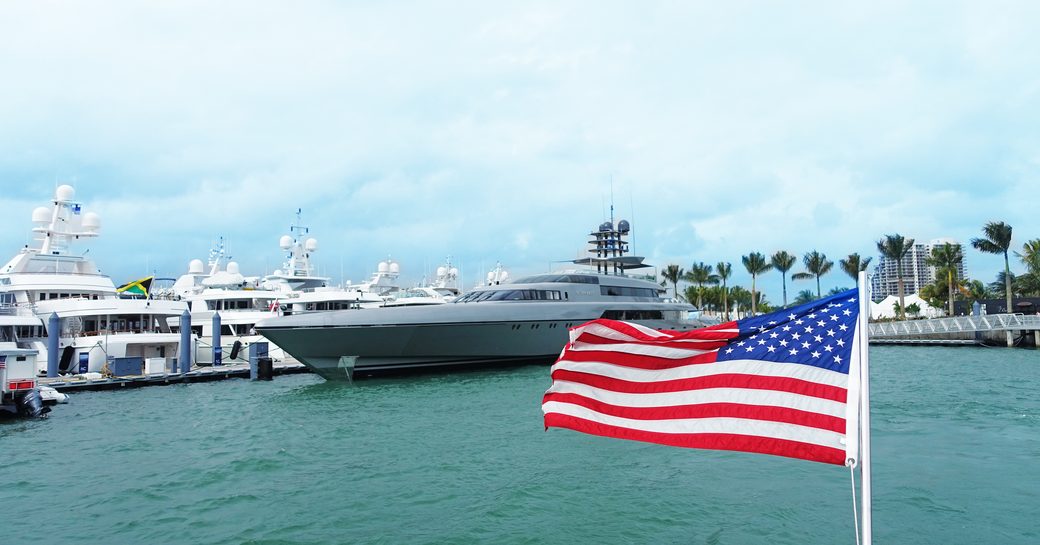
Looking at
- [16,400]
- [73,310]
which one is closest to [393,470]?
[16,400]

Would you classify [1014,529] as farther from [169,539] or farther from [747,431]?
[169,539]

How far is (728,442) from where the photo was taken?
4805mm

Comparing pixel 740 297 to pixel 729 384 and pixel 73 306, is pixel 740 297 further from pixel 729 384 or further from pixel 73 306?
pixel 729 384

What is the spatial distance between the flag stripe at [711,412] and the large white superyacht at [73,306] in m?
34.1

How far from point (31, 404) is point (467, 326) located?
55.9ft

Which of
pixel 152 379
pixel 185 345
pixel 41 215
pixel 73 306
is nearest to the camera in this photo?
pixel 152 379

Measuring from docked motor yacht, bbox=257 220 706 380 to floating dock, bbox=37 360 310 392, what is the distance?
6.45 metres

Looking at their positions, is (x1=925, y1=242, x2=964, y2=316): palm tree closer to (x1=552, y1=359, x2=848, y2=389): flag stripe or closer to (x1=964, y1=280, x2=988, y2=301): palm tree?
(x1=964, y1=280, x2=988, y2=301): palm tree

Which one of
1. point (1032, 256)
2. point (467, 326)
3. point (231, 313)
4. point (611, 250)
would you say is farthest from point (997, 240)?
point (231, 313)

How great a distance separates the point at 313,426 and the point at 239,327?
31.8 metres

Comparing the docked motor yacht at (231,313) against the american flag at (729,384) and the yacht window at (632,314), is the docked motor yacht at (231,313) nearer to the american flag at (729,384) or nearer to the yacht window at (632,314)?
the yacht window at (632,314)

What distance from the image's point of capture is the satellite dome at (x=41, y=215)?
43125mm

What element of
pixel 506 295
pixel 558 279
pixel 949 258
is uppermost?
pixel 949 258

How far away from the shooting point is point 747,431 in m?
4.80
